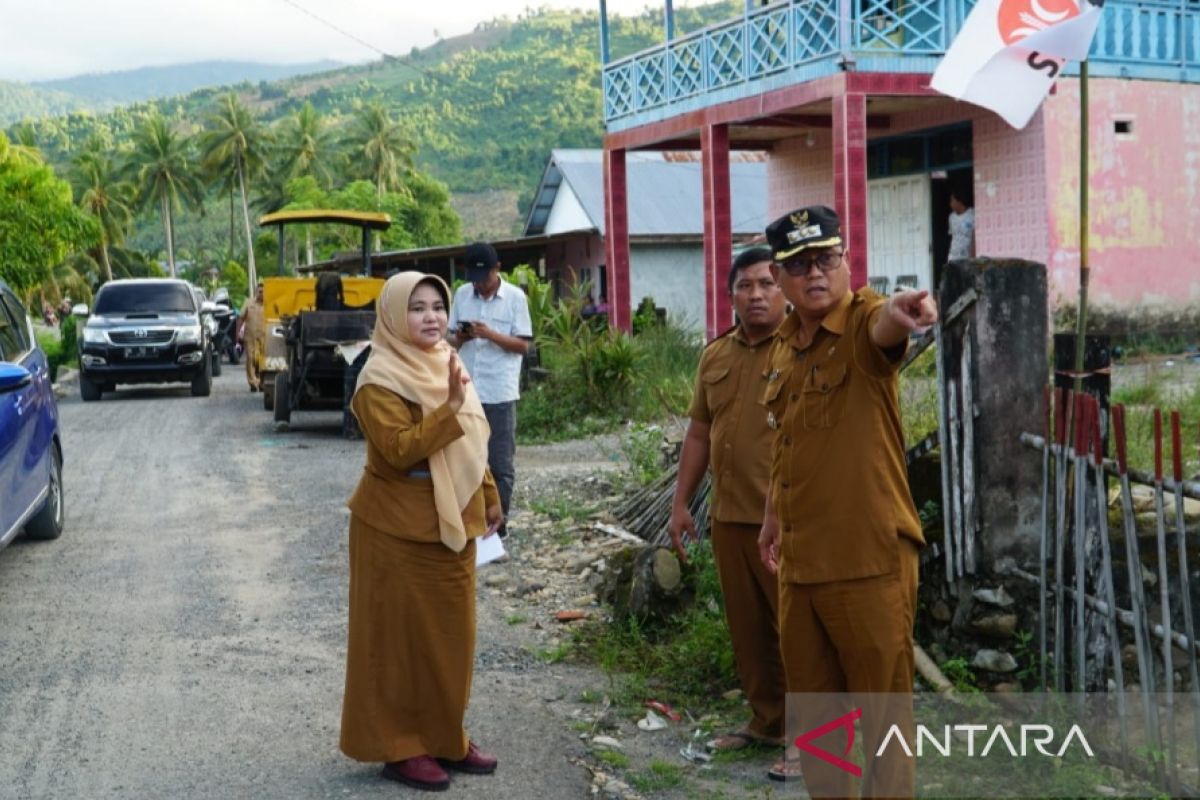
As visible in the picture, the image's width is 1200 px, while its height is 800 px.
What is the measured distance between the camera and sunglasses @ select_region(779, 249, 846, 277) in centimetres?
368

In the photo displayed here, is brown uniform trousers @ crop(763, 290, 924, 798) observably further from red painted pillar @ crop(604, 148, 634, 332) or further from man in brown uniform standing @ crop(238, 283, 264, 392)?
red painted pillar @ crop(604, 148, 634, 332)

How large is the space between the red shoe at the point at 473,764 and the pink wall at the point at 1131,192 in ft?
40.3

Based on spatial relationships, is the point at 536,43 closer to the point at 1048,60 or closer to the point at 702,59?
the point at 702,59

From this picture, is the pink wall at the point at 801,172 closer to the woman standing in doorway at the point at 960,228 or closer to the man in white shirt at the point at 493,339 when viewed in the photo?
the woman standing in doorway at the point at 960,228

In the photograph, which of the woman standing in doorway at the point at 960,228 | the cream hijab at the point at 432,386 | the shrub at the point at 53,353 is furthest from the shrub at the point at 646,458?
the shrub at the point at 53,353

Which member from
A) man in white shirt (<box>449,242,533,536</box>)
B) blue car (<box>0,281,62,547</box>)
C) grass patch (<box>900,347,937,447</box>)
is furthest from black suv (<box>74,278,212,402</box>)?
grass patch (<box>900,347,937,447</box>)

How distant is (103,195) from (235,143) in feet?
28.1

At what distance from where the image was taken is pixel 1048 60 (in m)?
5.50

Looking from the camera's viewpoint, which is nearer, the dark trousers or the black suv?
the dark trousers

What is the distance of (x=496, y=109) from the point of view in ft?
342

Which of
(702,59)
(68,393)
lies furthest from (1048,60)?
(68,393)

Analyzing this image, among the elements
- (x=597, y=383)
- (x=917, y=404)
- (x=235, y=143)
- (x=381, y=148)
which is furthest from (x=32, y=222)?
(x=235, y=143)

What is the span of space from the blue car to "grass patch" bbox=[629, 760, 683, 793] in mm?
3846

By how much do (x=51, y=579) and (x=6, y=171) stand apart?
18610 mm
